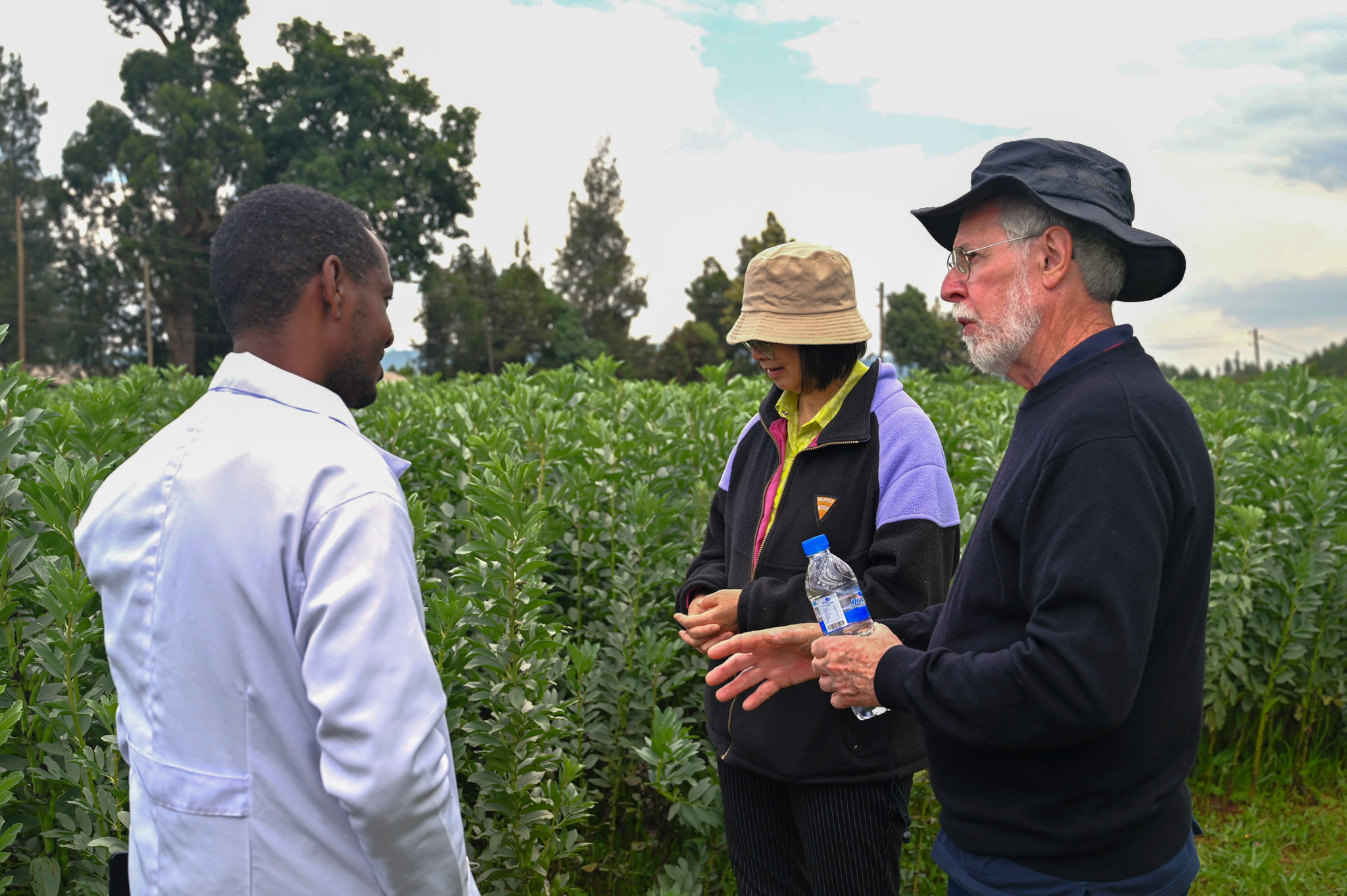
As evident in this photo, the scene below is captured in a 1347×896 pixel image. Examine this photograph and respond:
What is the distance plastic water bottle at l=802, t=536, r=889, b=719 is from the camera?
2.43 metres

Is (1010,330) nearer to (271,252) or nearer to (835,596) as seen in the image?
(835,596)

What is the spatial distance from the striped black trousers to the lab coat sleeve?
1316 mm

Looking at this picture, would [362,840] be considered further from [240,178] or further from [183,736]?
[240,178]

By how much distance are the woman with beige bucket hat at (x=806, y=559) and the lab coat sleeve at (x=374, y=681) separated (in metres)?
1.25

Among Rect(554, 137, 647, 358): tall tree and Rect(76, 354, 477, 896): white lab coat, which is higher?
Rect(554, 137, 647, 358): tall tree

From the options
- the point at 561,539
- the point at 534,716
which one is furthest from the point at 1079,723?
the point at 561,539

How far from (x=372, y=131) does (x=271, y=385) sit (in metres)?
52.2

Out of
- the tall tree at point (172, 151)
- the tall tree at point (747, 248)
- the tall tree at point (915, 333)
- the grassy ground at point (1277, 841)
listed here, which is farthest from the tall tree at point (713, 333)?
the grassy ground at point (1277, 841)

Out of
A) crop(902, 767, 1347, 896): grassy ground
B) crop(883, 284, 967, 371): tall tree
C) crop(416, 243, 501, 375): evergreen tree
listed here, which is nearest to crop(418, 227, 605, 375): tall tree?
crop(416, 243, 501, 375): evergreen tree

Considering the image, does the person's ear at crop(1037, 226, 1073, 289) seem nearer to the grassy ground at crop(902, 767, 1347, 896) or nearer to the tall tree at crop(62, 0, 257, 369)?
the grassy ground at crop(902, 767, 1347, 896)

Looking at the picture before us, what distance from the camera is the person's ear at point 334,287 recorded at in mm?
1793

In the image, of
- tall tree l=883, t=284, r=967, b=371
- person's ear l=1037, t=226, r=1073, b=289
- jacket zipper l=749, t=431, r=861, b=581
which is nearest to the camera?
person's ear l=1037, t=226, r=1073, b=289

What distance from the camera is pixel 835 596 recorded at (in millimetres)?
2477

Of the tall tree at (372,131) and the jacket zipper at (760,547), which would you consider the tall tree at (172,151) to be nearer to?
the tall tree at (372,131)
